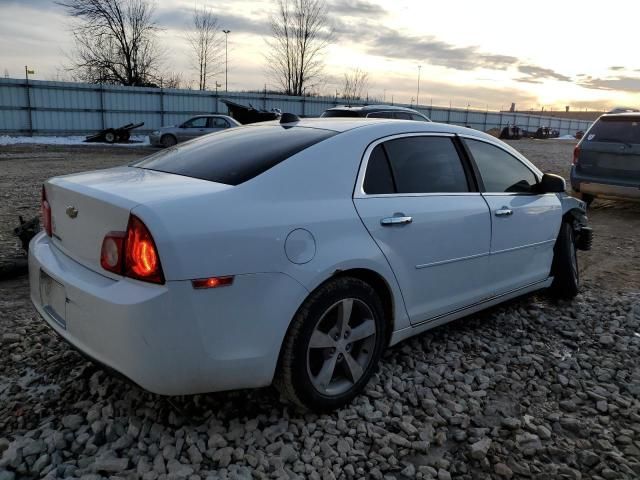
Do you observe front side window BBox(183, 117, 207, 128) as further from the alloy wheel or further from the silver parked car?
the alloy wheel

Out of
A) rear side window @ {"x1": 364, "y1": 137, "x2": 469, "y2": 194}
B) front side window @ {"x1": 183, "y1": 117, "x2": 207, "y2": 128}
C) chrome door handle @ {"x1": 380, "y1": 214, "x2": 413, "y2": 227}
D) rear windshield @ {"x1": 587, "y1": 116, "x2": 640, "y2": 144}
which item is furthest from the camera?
front side window @ {"x1": 183, "y1": 117, "x2": 207, "y2": 128}

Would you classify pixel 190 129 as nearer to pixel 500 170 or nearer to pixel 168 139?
pixel 168 139

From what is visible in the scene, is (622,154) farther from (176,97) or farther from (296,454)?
(176,97)

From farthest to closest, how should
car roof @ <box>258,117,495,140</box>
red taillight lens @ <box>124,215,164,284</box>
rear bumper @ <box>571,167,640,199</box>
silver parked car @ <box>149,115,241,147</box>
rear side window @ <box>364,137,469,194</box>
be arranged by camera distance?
silver parked car @ <box>149,115,241,147</box>, rear bumper @ <box>571,167,640,199</box>, car roof @ <box>258,117,495,140</box>, rear side window @ <box>364,137,469,194</box>, red taillight lens @ <box>124,215,164,284</box>

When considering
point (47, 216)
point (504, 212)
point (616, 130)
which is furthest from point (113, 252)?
point (616, 130)

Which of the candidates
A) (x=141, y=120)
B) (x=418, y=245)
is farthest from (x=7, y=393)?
(x=141, y=120)

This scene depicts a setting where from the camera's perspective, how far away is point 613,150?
8930 mm

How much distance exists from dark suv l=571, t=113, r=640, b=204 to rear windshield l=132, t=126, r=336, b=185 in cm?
741

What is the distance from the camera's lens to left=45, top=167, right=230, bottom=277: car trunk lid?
2.40 metres

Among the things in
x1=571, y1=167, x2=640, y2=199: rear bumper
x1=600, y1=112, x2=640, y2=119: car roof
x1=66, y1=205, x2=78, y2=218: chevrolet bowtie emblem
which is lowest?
x1=571, y1=167, x2=640, y2=199: rear bumper

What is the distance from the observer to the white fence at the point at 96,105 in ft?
81.7

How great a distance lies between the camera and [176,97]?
2952 centimetres

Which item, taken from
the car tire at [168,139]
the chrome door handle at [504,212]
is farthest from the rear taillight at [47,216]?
the car tire at [168,139]

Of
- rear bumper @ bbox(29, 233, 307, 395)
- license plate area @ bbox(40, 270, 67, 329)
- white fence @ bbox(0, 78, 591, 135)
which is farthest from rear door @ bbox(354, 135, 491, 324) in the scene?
white fence @ bbox(0, 78, 591, 135)
